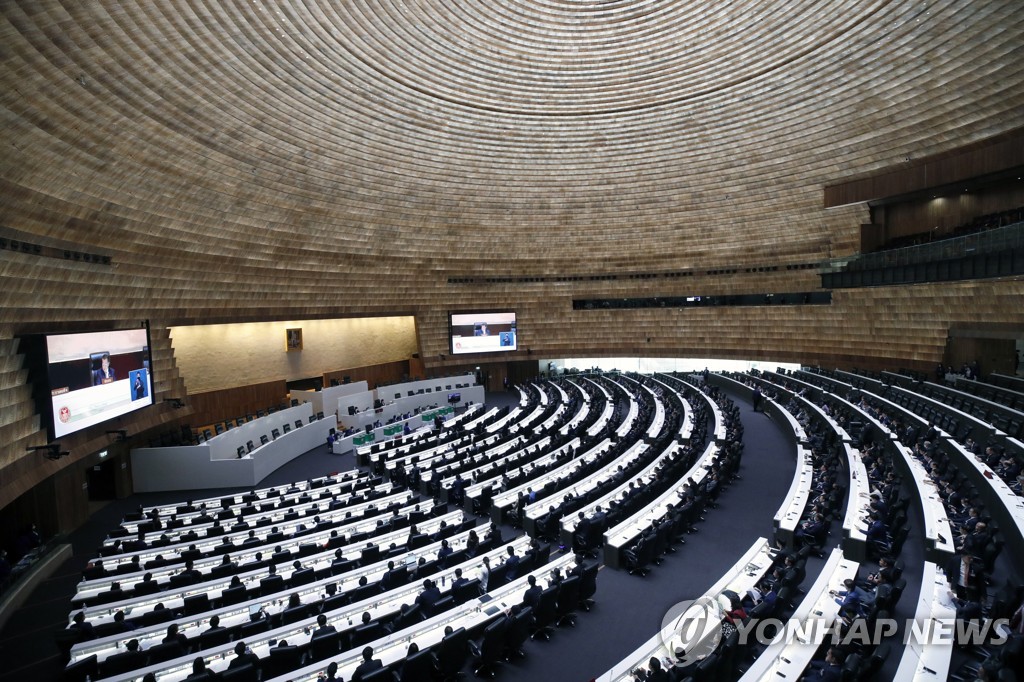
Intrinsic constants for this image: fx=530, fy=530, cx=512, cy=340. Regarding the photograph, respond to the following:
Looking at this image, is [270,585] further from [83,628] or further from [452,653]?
[452,653]

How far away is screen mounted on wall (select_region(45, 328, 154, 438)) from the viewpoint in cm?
1126

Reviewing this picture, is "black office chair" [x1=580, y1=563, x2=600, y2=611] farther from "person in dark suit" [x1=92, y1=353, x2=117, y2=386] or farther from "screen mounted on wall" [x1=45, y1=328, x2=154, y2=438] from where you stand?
"person in dark suit" [x1=92, y1=353, x2=117, y2=386]

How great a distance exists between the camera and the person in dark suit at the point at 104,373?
12727mm

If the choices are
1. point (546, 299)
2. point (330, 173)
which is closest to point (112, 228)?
point (330, 173)

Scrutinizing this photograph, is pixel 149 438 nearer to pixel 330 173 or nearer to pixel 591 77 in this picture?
Result: pixel 330 173

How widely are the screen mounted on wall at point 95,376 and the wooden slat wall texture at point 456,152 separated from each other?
576 millimetres

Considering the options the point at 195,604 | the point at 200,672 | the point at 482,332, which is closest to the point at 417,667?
the point at 200,672

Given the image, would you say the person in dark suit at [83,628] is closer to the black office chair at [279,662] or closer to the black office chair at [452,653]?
the black office chair at [279,662]

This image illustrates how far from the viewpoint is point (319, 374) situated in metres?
26.9

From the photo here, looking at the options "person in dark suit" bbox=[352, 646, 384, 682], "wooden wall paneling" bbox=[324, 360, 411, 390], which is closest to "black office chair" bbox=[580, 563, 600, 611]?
"person in dark suit" bbox=[352, 646, 384, 682]

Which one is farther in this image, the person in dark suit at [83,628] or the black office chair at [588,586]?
the black office chair at [588,586]

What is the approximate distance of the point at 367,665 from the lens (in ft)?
18.2

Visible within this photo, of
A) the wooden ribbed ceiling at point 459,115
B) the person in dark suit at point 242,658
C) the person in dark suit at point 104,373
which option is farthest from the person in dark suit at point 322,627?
the person in dark suit at point 104,373

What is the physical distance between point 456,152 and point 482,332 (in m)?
12.0
